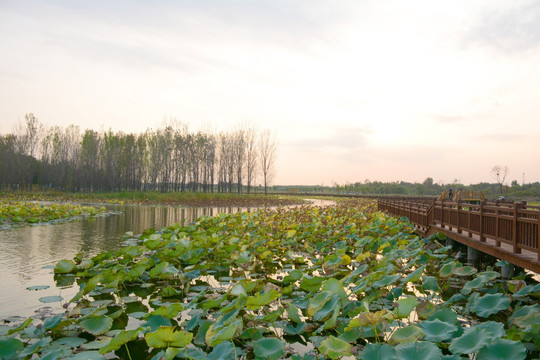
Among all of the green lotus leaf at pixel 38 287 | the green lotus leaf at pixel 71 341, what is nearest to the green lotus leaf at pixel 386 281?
the green lotus leaf at pixel 71 341

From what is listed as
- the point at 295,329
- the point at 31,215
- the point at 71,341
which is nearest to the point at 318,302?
the point at 295,329

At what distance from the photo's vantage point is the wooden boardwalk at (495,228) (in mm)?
5980

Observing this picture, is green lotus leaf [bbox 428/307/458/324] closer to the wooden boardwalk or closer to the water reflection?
the wooden boardwalk

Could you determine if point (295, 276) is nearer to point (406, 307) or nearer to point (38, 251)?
point (406, 307)

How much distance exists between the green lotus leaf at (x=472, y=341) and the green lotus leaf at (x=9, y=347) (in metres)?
3.62

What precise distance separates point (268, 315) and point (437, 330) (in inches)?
62.5

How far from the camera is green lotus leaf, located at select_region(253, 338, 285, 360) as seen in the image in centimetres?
311

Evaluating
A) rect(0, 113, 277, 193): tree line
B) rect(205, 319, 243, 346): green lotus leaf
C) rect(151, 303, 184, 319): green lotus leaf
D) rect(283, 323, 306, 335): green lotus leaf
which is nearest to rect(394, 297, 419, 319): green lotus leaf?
rect(283, 323, 306, 335): green lotus leaf

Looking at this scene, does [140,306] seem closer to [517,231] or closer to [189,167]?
[517,231]

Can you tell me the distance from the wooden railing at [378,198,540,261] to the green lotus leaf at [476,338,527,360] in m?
3.41

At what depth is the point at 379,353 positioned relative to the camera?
2768 mm

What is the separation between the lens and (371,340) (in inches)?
159

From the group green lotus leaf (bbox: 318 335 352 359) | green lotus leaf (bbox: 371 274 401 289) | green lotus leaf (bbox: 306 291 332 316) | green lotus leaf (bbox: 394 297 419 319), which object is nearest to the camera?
green lotus leaf (bbox: 318 335 352 359)

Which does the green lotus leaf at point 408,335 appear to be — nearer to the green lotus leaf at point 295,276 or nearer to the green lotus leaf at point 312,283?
the green lotus leaf at point 312,283
